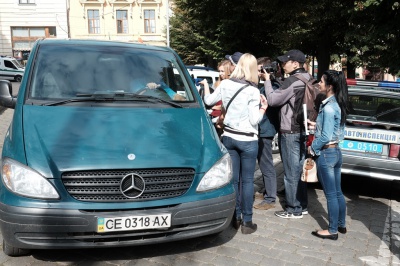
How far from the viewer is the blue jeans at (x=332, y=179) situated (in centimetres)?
434

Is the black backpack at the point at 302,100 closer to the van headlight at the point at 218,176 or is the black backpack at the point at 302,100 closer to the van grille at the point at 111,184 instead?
the van headlight at the point at 218,176

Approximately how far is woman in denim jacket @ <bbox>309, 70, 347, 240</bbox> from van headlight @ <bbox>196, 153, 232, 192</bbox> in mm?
1022

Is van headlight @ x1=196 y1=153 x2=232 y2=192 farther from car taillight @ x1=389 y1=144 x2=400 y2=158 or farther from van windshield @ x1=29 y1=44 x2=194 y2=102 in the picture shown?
car taillight @ x1=389 y1=144 x2=400 y2=158

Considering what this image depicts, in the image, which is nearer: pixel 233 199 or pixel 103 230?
pixel 103 230

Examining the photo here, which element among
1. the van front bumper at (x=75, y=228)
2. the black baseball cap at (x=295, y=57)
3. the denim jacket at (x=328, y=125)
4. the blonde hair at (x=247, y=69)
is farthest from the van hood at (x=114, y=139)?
the black baseball cap at (x=295, y=57)

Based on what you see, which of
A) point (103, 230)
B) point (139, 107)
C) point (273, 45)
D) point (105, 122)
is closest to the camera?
point (103, 230)

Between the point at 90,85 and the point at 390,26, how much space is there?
7063mm

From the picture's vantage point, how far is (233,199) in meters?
3.83

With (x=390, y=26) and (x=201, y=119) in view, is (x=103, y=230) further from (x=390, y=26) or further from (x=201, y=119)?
(x=390, y=26)

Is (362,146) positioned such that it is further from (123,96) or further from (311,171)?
(123,96)

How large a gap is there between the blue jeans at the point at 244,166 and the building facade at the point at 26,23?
49.4m

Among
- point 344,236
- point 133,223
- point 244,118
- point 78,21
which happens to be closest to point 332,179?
point 344,236

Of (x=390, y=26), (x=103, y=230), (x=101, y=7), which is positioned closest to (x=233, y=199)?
(x=103, y=230)

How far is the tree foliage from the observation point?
9642 mm
